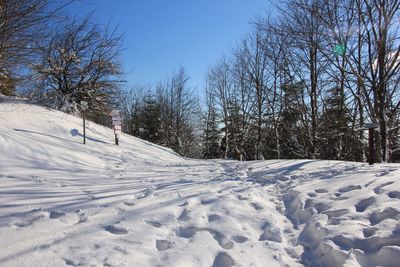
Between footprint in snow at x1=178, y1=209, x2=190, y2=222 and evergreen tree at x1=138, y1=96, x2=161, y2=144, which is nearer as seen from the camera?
footprint in snow at x1=178, y1=209, x2=190, y2=222

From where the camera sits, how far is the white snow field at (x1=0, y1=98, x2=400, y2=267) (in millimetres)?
3227

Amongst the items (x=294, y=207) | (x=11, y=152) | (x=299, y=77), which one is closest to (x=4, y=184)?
(x=11, y=152)

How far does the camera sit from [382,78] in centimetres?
962

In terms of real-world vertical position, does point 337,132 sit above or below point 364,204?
above

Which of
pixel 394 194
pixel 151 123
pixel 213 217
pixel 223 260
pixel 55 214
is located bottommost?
pixel 223 260

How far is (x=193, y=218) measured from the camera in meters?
4.35

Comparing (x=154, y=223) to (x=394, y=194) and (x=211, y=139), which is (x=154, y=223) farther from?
(x=211, y=139)

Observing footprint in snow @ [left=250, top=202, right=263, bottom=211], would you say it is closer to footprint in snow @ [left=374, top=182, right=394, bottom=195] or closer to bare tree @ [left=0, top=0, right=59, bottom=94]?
footprint in snow @ [left=374, top=182, right=394, bottom=195]

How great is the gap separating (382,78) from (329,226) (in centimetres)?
716

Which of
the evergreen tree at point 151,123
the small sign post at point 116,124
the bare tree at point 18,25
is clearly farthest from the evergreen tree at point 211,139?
the bare tree at point 18,25

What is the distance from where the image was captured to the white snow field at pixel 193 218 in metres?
3.23

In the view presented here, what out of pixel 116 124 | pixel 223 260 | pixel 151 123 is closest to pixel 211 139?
pixel 151 123

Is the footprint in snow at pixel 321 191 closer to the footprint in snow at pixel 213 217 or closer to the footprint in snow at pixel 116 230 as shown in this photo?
the footprint in snow at pixel 213 217

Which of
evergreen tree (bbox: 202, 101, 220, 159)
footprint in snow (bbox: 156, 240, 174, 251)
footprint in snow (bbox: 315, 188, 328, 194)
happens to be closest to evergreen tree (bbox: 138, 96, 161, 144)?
evergreen tree (bbox: 202, 101, 220, 159)
